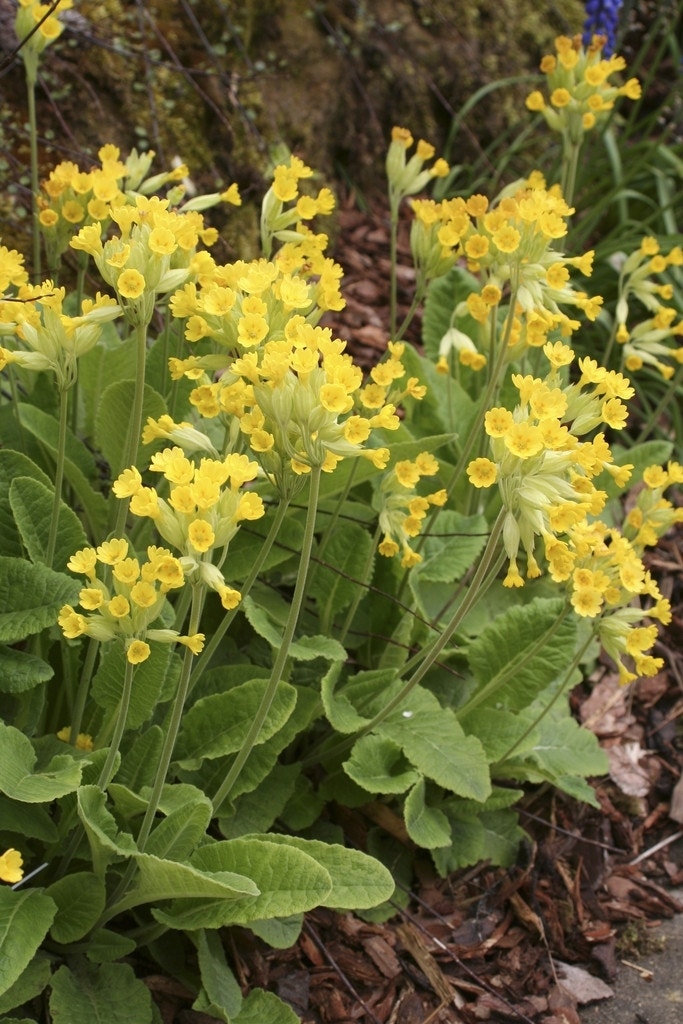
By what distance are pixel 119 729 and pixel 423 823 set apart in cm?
95

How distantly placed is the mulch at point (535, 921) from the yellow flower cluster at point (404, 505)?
83cm

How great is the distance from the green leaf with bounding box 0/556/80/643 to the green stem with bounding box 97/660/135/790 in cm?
24

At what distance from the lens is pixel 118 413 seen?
2.46 m

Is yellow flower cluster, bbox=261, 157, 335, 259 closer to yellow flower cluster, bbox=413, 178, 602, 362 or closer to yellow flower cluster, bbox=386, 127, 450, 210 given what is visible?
yellow flower cluster, bbox=413, 178, 602, 362

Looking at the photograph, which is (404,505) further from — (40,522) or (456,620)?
(40,522)

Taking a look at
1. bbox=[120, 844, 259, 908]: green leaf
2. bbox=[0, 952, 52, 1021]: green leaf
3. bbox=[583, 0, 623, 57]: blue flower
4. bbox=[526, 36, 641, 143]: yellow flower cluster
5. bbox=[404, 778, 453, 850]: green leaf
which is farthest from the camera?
bbox=[583, 0, 623, 57]: blue flower

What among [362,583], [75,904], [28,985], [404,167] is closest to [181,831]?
[75,904]

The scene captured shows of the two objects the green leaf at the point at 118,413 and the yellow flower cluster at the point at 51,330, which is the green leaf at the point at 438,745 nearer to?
the green leaf at the point at 118,413

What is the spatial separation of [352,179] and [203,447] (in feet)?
11.0

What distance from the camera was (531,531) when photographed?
1798 millimetres

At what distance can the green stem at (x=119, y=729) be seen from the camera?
5.68 ft

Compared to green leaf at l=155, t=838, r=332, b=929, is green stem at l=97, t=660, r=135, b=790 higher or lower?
higher

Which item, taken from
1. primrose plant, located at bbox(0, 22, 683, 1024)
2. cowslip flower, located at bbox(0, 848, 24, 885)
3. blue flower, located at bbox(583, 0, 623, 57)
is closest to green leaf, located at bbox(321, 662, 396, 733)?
primrose plant, located at bbox(0, 22, 683, 1024)

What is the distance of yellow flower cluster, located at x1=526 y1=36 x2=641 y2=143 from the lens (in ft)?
9.86
